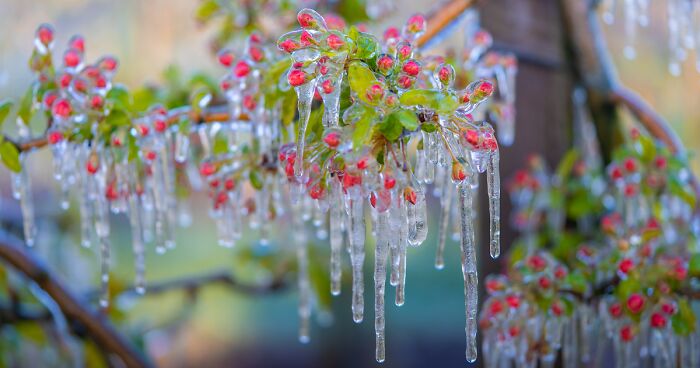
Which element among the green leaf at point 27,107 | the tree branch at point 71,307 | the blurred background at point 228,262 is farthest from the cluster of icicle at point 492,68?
the blurred background at point 228,262

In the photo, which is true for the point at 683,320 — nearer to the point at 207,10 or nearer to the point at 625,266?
the point at 625,266

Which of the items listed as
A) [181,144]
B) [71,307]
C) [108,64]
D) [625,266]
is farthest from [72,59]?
[625,266]

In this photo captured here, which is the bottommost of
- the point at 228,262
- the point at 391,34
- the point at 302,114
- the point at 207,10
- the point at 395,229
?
the point at 228,262

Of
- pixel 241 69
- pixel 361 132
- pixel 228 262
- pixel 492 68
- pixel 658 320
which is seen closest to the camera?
pixel 361 132

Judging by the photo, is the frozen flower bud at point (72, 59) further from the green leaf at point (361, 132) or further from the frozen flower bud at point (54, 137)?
the green leaf at point (361, 132)

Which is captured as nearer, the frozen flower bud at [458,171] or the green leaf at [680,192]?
the frozen flower bud at [458,171]
